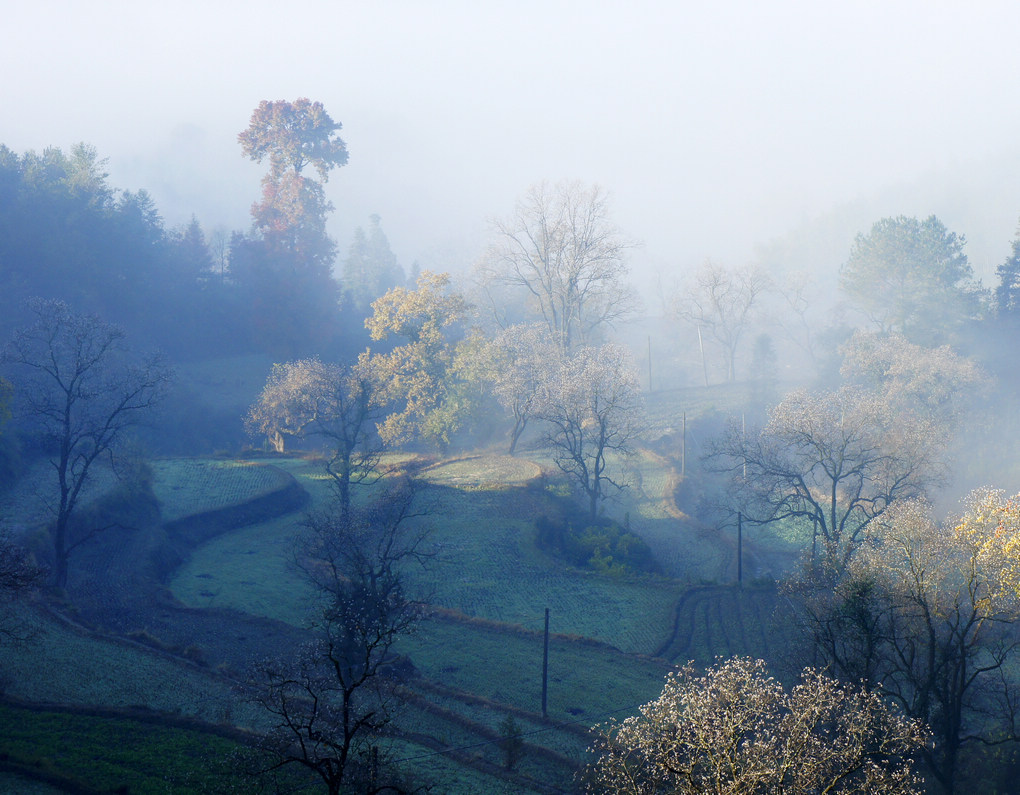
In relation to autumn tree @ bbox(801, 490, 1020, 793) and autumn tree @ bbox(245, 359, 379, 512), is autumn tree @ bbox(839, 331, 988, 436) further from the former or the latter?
autumn tree @ bbox(245, 359, 379, 512)

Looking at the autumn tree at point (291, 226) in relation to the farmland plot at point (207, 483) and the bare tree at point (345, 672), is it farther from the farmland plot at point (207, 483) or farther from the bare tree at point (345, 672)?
the bare tree at point (345, 672)

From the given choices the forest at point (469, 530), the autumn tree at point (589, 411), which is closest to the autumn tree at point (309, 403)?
the forest at point (469, 530)

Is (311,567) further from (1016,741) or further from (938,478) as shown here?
(938,478)

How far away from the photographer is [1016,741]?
20906 mm

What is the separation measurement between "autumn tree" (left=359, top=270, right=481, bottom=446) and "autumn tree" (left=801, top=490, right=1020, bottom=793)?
4154 centimetres

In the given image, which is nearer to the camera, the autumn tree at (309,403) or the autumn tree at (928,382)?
the autumn tree at (309,403)

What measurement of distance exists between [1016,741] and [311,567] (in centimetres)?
2990

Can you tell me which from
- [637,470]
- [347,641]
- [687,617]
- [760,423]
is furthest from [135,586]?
[760,423]

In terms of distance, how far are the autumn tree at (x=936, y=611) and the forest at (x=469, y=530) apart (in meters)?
0.14

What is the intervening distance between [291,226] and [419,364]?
1182 inches

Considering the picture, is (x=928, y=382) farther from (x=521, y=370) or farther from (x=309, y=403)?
(x=309, y=403)

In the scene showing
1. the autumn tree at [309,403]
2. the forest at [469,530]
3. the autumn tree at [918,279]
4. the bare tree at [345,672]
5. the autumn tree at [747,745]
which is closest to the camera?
the autumn tree at [747,745]

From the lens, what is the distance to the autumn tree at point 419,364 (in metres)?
61.6

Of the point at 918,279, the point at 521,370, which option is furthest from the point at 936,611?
the point at 918,279
